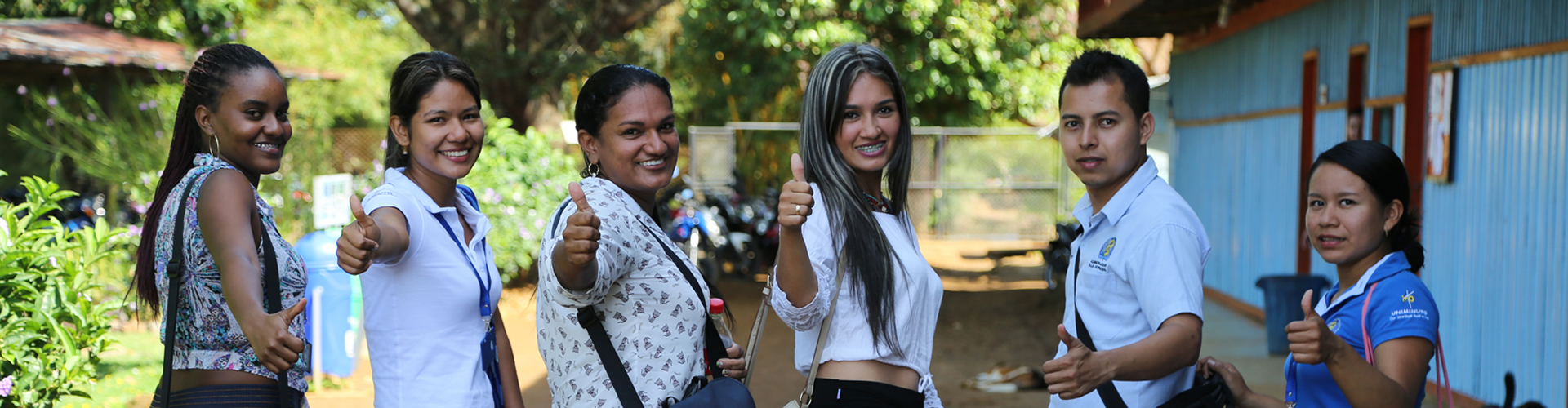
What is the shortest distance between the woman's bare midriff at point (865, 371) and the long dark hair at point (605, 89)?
66 centimetres

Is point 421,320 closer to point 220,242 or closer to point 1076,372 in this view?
point 220,242

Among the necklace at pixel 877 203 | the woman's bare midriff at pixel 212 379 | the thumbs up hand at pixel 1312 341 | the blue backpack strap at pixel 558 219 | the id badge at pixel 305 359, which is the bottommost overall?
the woman's bare midriff at pixel 212 379

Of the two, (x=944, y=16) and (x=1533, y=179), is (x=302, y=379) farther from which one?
(x=944, y=16)

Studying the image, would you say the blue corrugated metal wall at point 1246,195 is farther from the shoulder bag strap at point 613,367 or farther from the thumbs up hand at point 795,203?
the shoulder bag strap at point 613,367

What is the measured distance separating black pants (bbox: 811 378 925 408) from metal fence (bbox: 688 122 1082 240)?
15473 mm

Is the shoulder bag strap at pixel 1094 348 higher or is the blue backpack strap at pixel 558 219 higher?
the blue backpack strap at pixel 558 219

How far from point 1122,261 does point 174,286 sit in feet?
6.19

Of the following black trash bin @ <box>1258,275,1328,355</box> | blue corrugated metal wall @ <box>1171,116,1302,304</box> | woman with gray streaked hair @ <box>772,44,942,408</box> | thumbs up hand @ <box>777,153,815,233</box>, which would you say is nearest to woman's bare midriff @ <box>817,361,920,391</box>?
woman with gray streaked hair @ <box>772,44,942,408</box>

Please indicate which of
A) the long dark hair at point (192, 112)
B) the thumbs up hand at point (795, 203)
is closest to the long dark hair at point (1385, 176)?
the thumbs up hand at point (795, 203)

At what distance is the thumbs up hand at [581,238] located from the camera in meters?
1.78

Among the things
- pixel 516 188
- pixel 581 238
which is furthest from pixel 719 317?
pixel 516 188

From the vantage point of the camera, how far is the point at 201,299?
220 centimetres

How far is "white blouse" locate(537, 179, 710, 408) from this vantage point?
6.46 ft

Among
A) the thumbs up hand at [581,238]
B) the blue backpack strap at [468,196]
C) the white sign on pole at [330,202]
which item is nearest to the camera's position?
the thumbs up hand at [581,238]
